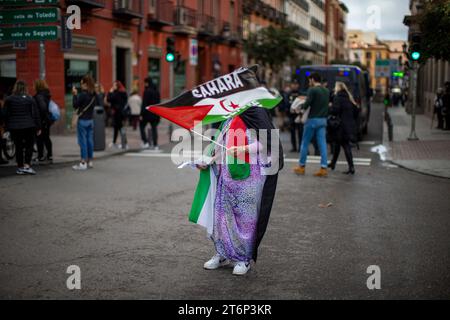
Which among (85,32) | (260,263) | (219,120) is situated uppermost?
(85,32)

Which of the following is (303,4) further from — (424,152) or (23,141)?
(23,141)

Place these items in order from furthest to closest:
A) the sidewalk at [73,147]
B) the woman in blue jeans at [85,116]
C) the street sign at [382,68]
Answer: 1. the street sign at [382,68]
2. the sidewalk at [73,147]
3. the woman in blue jeans at [85,116]

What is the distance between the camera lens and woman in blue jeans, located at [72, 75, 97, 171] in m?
12.6

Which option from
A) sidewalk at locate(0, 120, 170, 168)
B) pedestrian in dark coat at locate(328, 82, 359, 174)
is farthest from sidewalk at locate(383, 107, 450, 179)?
sidewalk at locate(0, 120, 170, 168)

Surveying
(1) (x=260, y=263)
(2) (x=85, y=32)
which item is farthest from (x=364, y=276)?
(2) (x=85, y=32)

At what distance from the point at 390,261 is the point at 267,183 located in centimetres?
146

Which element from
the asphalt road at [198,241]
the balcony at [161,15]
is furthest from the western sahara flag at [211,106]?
the balcony at [161,15]

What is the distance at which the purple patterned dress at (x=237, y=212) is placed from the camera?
5434mm

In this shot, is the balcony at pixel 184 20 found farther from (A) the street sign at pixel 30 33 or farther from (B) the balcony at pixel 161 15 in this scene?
(A) the street sign at pixel 30 33

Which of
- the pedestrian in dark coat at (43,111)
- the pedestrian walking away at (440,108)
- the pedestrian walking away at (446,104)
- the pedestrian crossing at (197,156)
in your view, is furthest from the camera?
the pedestrian walking away at (440,108)

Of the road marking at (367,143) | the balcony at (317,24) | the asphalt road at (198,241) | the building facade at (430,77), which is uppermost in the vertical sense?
the balcony at (317,24)

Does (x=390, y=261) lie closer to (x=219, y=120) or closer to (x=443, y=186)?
(x=219, y=120)

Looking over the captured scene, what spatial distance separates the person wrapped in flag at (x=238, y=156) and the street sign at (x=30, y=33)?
948 centimetres

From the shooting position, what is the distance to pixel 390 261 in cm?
595
